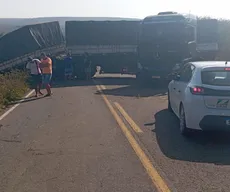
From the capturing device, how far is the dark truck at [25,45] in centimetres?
2734

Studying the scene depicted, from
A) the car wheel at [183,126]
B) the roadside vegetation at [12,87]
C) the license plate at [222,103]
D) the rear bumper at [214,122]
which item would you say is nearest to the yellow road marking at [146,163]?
the car wheel at [183,126]

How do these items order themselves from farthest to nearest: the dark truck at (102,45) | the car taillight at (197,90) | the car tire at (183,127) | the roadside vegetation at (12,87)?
the dark truck at (102,45) → the roadside vegetation at (12,87) → the car tire at (183,127) → the car taillight at (197,90)

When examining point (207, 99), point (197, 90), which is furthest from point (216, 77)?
point (207, 99)

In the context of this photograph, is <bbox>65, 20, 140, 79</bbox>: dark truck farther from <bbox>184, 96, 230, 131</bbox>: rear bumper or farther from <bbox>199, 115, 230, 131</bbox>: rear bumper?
<bbox>199, 115, 230, 131</bbox>: rear bumper

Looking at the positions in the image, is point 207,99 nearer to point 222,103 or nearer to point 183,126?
point 222,103

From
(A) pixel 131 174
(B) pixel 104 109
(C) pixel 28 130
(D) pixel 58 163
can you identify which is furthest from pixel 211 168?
(B) pixel 104 109

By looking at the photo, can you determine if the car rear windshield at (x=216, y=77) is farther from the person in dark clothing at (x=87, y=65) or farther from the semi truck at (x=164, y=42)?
the person in dark clothing at (x=87, y=65)

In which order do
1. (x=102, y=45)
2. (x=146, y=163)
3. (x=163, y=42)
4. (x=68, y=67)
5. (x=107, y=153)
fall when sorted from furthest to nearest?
(x=102, y=45)
(x=68, y=67)
(x=163, y=42)
(x=107, y=153)
(x=146, y=163)

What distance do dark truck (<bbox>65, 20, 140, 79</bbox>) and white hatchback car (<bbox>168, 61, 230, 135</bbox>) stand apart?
18.8 m

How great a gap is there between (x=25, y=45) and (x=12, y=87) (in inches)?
351

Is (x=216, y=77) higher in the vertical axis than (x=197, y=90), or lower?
higher

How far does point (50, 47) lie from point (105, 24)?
3.52m

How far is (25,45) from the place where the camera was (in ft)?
92.4

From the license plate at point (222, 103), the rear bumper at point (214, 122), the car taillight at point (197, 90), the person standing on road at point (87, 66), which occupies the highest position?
the car taillight at point (197, 90)
